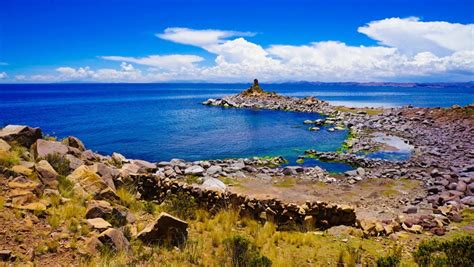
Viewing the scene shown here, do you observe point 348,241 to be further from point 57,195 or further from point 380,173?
point 380,173

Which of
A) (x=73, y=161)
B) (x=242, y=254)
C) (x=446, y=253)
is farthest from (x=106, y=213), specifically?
(x=446, y=253)

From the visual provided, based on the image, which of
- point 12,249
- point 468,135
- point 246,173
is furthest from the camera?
point 468,135

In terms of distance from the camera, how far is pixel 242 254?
30.3 ft

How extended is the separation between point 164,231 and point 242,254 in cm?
255

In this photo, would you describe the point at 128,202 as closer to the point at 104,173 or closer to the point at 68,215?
the point at 104,173

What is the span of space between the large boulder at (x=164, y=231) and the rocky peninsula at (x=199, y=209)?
→ 0.10ft

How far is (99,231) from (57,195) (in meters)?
2.54

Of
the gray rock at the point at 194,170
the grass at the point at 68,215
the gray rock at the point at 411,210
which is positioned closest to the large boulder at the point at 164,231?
the grass at the point at 68,215

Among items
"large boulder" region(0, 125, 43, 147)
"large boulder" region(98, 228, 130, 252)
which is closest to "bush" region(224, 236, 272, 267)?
"large boulder" region(98, 228, 130, 252)

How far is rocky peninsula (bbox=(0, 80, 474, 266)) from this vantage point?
8953 millimetres

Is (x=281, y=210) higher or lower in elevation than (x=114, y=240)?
lower

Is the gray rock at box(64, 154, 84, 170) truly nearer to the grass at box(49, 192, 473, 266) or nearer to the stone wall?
the grass at box(49, 192, 473, 266)

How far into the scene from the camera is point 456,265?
8.61 metres

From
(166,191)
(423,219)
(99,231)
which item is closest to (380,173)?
(423,219)
